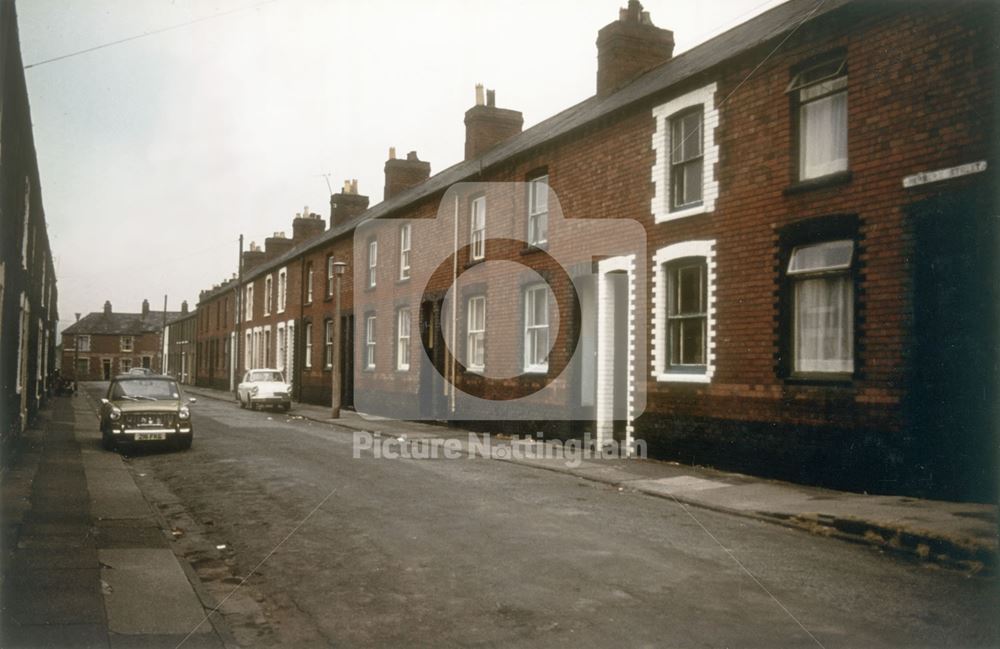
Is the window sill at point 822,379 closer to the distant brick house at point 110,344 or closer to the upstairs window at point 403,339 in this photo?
the upstairs window at point 403,339

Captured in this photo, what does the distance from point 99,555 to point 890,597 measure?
6.75 m

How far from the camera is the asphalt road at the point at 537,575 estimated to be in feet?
17.5

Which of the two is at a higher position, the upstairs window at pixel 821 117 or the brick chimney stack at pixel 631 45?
the brick chimney stack at pixel 631 45

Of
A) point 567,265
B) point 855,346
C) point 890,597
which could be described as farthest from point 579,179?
point 890,597

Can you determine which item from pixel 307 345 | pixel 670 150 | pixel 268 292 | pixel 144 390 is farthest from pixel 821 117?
pixel 268 292

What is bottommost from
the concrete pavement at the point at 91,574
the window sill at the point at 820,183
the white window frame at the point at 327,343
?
the concrete pavement at the point at 91,574

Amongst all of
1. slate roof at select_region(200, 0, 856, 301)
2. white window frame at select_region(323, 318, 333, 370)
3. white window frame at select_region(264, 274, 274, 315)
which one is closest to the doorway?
→ slate roof at select_region(200, 0, 856, 301)

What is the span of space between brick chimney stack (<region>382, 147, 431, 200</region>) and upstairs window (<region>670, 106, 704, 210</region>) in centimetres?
1875

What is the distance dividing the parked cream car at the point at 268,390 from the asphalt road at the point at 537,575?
18683 mm

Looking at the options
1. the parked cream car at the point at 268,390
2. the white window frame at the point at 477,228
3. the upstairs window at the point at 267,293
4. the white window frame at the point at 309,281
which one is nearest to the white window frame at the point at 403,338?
the white window frame at the point at 477,228

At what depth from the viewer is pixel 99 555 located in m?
7.28

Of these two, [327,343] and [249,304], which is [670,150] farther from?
[249,304]

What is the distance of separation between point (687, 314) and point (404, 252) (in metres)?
14.2

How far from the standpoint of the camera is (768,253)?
12.4 m
